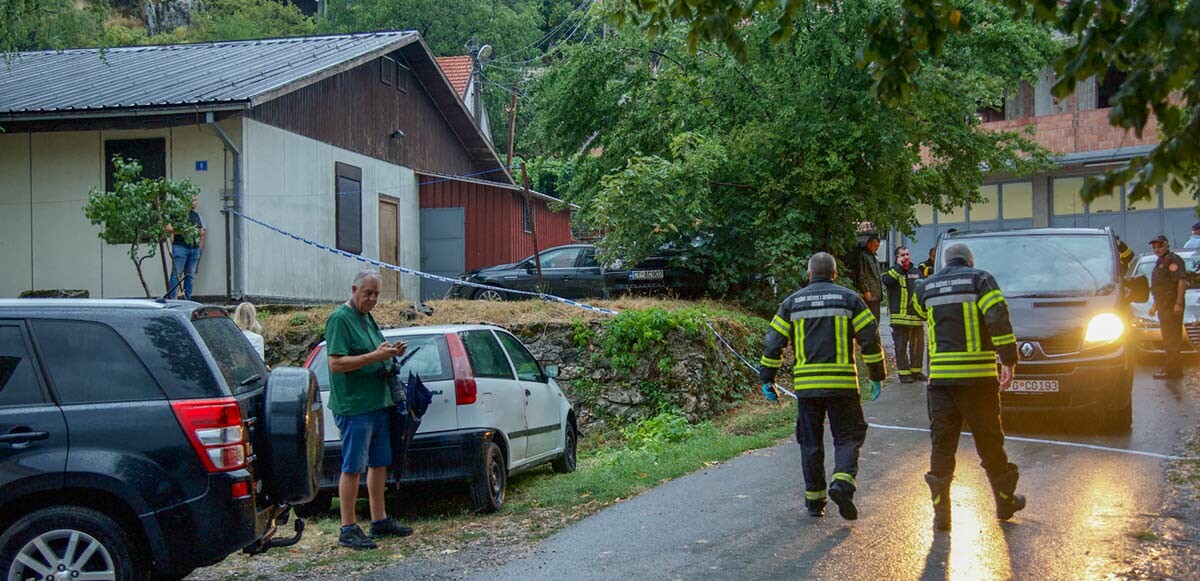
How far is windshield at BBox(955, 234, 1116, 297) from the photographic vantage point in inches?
459

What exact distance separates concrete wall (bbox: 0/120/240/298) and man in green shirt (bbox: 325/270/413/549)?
11358 mm

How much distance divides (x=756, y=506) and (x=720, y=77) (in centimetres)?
1191

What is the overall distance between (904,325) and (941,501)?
7.71 m

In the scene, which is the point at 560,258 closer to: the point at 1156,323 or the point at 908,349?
the point at 908,349

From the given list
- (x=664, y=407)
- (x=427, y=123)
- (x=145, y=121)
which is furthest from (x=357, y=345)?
(x=427, y=123)

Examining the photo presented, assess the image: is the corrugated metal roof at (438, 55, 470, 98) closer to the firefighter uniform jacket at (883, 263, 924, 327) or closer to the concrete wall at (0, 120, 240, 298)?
the concrete wall at (0, 120, 240, 298)

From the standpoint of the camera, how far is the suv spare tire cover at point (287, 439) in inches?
242

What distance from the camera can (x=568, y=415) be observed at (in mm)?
11344

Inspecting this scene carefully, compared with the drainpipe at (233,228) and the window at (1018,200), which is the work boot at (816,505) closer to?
the drainpipe at (233,228)

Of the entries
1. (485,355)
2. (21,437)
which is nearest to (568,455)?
(485,355)

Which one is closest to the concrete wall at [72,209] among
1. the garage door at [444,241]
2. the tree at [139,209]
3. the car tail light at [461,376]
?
the tree at [139,209]

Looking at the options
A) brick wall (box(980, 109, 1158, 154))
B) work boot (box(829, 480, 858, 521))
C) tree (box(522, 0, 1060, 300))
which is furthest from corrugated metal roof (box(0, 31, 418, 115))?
brick wall (box(980, 109, 1158, 154))

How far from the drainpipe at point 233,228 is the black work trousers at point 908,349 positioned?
1002 cm

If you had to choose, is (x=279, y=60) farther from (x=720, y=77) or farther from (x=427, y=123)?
(x=720, y=77)
